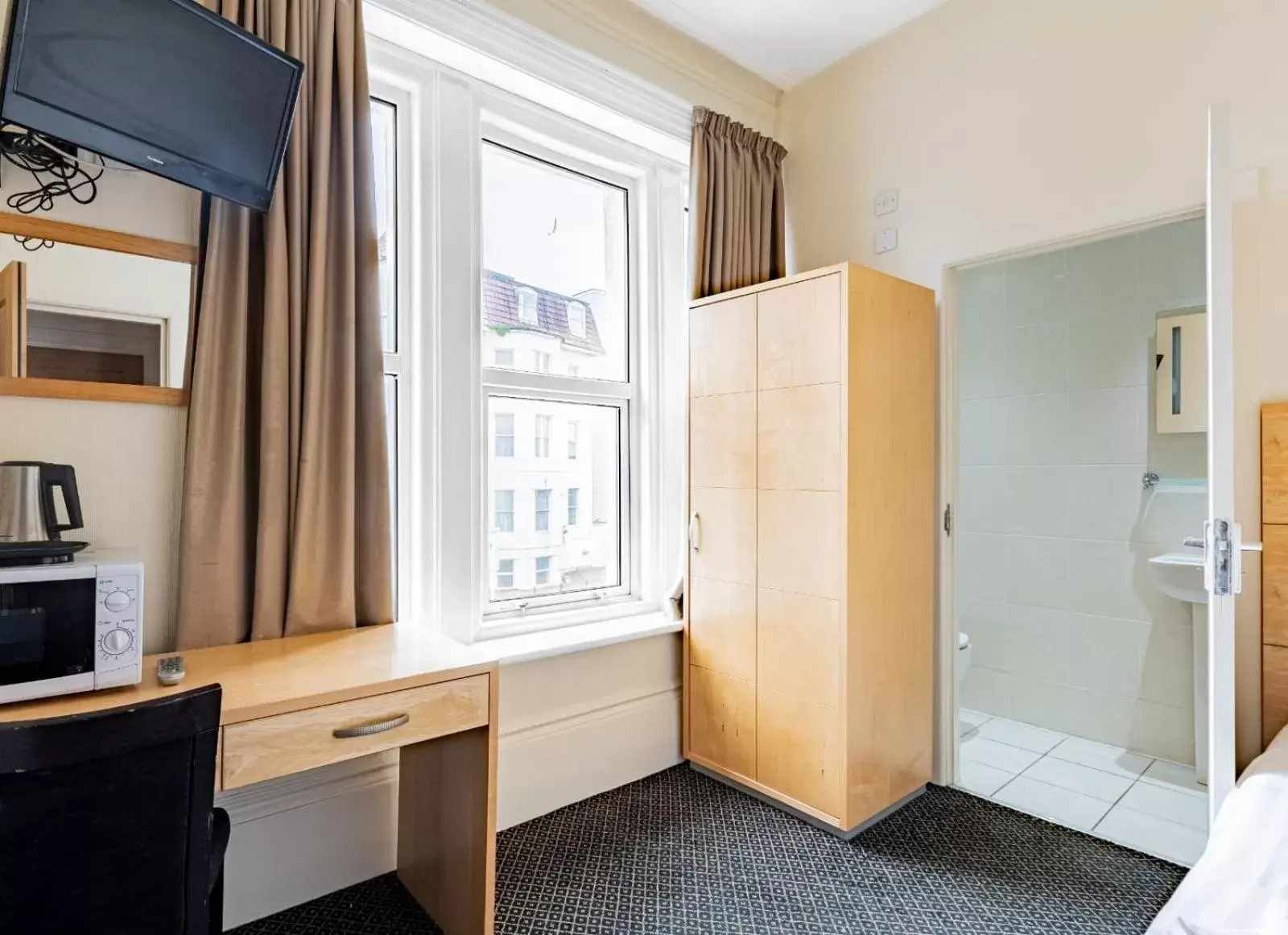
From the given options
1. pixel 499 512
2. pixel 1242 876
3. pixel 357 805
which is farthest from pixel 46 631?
pixel 1242 876

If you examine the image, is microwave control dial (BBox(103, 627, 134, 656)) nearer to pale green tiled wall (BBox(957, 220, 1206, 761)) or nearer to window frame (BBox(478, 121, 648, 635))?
window frame (BBox(478, 121, 648, 635))

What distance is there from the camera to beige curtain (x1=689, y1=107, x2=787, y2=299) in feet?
9.18

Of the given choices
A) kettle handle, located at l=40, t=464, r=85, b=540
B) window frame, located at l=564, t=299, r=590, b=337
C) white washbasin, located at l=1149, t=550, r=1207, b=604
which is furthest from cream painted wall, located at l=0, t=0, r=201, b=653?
white washbasin, located at l=1149, t=550, r=1207, b=604

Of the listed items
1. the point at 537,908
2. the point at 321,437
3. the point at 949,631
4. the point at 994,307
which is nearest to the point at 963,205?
the point at 994,307

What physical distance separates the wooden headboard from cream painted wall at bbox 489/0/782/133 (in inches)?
85.8

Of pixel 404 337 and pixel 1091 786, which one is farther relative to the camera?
pixel 1091 786

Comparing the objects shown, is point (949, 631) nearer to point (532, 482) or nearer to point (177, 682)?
point (532, 482)

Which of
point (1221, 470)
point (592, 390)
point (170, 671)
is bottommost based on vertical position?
point (170, 671)

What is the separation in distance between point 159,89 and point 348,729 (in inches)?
54.7

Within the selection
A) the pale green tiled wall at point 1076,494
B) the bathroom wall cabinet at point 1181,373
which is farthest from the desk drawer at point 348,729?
the bathroom wall cabinet at point 1181,373

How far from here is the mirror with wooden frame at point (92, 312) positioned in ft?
5.27

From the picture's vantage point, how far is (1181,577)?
2732 mm

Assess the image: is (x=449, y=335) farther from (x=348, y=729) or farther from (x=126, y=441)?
(x=348, y=729)

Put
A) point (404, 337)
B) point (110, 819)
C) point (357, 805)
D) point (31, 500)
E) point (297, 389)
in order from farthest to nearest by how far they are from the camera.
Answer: point (404, 337), point (357, 805), point (297, 389), point (31, 500), point (110, 819)
